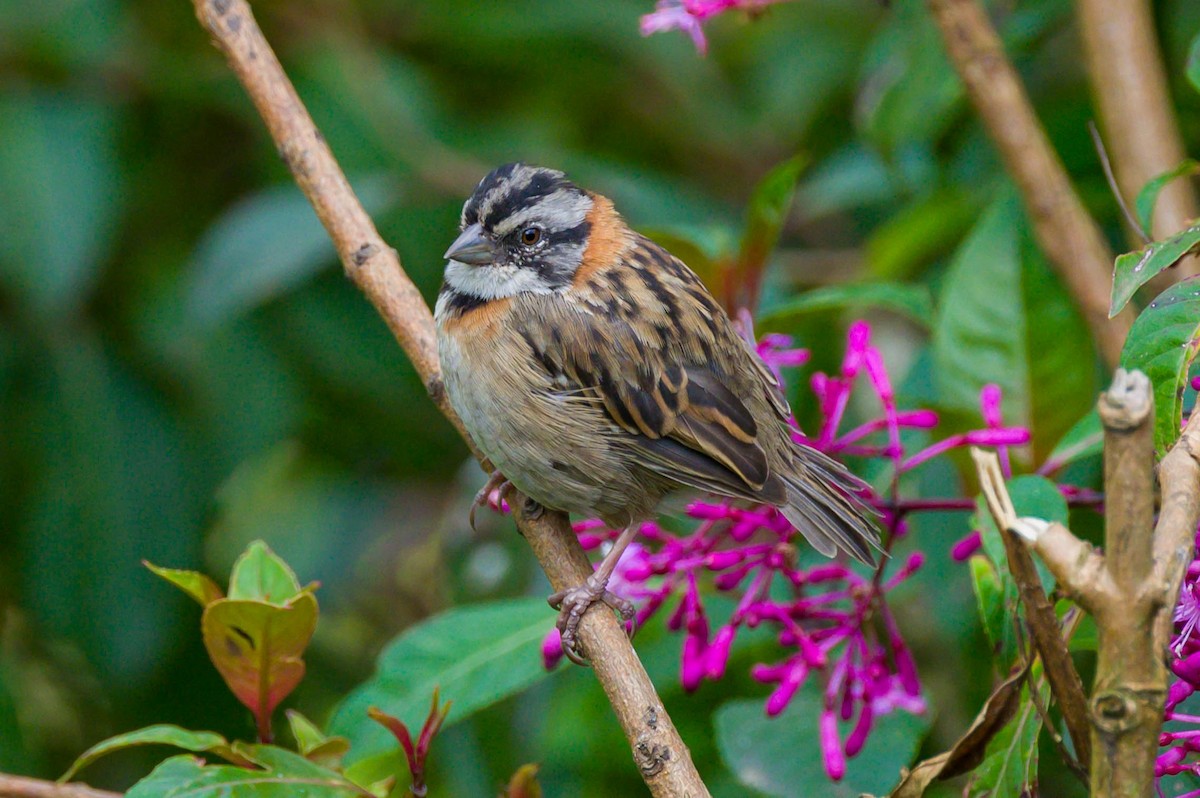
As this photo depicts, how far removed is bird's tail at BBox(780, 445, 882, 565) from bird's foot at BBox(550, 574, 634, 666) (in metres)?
0.42

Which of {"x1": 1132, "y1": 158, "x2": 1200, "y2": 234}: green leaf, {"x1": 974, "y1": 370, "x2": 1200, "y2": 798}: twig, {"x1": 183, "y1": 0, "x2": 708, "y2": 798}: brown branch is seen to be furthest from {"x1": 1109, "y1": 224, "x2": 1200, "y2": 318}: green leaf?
{"x1": 183, "y1": 0, "x2": 708, "y2": 798}: brown branch

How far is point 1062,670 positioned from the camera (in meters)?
1.55

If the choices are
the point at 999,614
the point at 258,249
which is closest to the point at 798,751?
the point at 999,614

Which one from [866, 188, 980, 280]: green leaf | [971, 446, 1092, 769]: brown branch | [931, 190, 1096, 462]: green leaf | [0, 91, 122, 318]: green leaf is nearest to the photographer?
[971, 446, 1092, 769]: brown branch

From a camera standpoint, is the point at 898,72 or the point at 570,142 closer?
the point at 898,72

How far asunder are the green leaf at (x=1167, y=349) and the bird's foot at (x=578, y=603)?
1062 millimetres

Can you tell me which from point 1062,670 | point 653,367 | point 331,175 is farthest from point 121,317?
point 1062,670

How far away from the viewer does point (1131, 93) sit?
10.0 feet

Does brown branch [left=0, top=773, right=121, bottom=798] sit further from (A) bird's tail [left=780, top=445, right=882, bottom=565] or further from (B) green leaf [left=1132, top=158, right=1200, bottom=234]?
(B) green leaf [left=1132, top=158, right=1200, bottom=234]

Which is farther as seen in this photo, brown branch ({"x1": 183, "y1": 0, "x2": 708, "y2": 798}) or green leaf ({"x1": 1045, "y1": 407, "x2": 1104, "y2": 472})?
brown branch ({"x1": 183, "y1": 0, "x2": 708, "y2": 798})

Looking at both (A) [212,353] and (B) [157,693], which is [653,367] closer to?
(A) [212,353]

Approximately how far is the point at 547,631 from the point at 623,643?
646 mm

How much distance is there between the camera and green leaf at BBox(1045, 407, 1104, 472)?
2.54 meters

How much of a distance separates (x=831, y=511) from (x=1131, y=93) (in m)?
1.29
